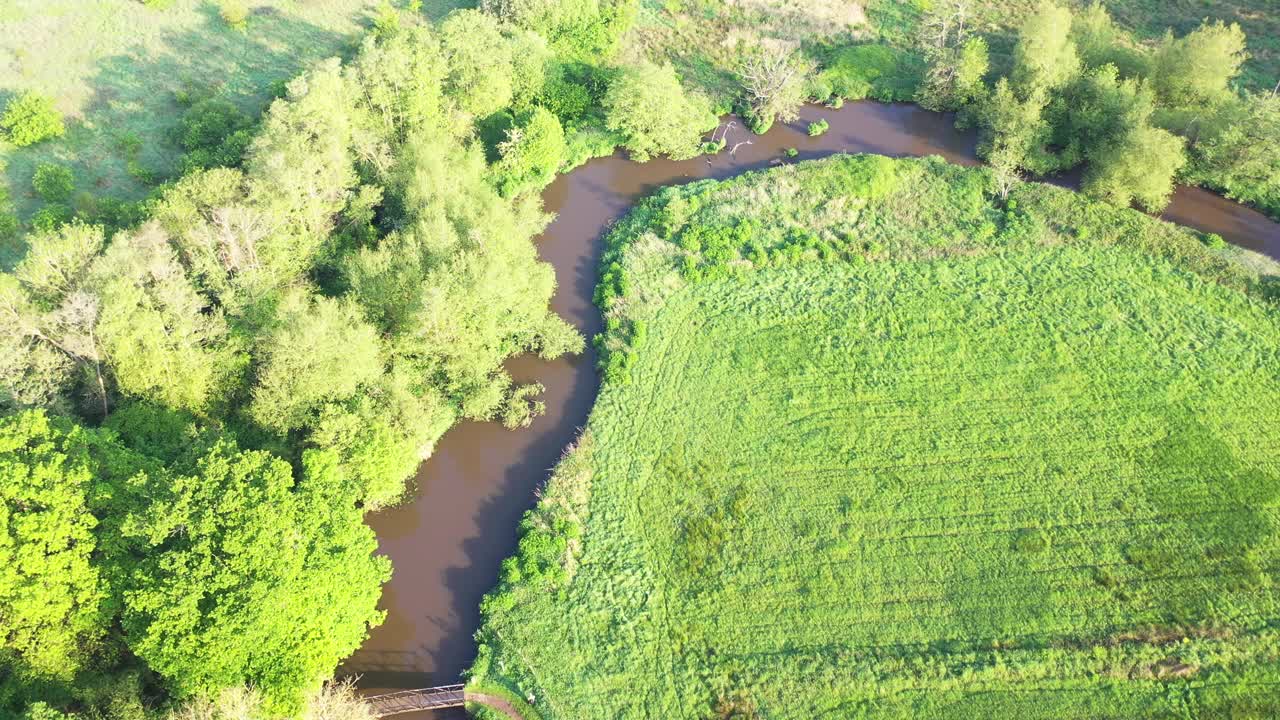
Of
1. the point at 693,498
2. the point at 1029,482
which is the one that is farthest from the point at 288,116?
the point at 1029,482

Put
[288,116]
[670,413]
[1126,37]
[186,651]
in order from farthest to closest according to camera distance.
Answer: [1126,37] → [288,116] → [670,413] → [186,651]

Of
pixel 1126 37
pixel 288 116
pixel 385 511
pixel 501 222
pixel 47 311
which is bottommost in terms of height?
pixel 385 511

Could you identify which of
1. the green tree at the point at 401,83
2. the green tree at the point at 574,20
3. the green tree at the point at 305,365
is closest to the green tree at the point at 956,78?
the green tree at the point at 574,20

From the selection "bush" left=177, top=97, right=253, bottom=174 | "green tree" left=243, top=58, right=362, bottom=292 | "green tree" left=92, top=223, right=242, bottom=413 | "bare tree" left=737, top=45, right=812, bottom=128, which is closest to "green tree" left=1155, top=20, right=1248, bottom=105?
"bare tree" left=737, top=45, right=812, bottom=128

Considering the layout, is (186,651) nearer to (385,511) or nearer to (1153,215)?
(385,511)

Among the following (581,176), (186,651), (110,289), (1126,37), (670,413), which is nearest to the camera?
(186,651)

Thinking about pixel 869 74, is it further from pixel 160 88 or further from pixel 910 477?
pixel 160 88

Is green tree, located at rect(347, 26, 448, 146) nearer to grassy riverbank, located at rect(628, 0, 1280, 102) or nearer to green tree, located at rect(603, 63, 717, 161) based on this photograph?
green tree, located at rect(603, 63, 717, 161)
